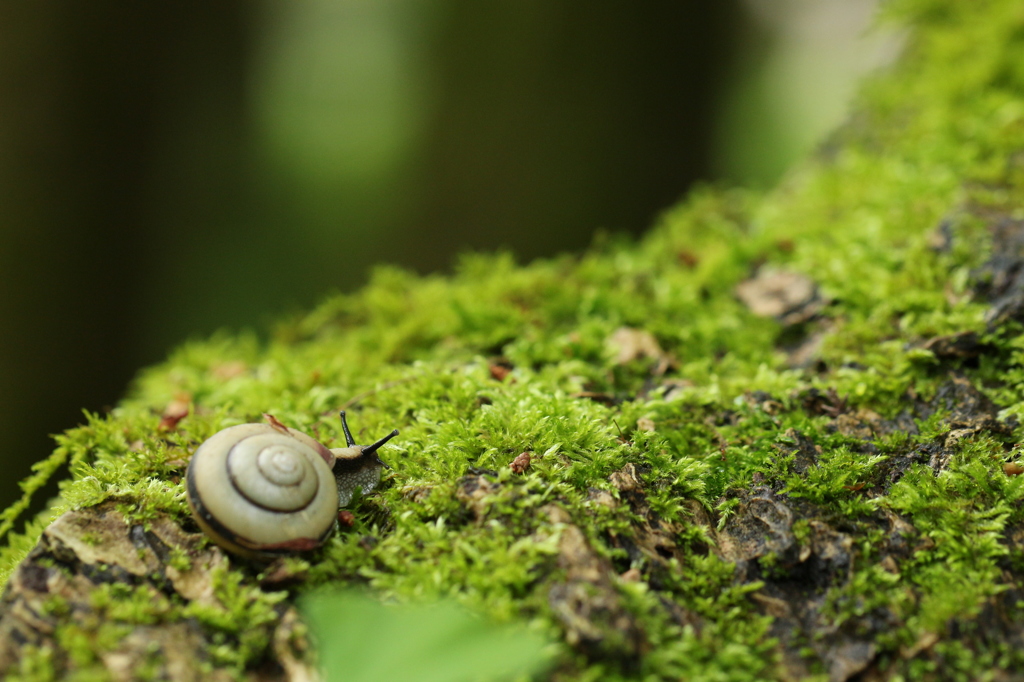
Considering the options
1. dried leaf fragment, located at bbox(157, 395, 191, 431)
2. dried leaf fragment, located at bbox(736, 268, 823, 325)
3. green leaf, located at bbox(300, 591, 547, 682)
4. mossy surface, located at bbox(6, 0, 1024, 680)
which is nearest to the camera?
green leaf, located at bbox(300, 591, 547, 682)

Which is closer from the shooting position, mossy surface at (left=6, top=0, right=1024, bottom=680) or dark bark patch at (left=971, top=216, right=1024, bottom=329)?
mossy surface at (left=6, top=0, right=1024, bottom=680)

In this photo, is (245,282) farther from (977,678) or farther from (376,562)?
(977,678)

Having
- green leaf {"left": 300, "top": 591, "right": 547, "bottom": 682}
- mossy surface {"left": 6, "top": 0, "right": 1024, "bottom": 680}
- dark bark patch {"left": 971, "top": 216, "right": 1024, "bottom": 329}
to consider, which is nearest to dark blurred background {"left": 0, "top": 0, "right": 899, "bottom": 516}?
mossy surface {"left": 6, "top": 0, "right": 1024, "bottom": 680}

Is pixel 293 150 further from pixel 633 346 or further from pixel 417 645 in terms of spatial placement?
pixel 417 645

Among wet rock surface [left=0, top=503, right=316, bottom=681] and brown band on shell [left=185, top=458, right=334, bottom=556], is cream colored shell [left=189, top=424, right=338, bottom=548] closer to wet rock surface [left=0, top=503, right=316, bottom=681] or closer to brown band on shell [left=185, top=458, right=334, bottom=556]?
brown band on shell [left=185, top=458, right=334, bottom=556]

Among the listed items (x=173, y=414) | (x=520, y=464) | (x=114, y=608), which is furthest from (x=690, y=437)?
(x=173, y=414)

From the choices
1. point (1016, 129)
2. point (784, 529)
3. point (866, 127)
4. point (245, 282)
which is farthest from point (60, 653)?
point (245, 282)
